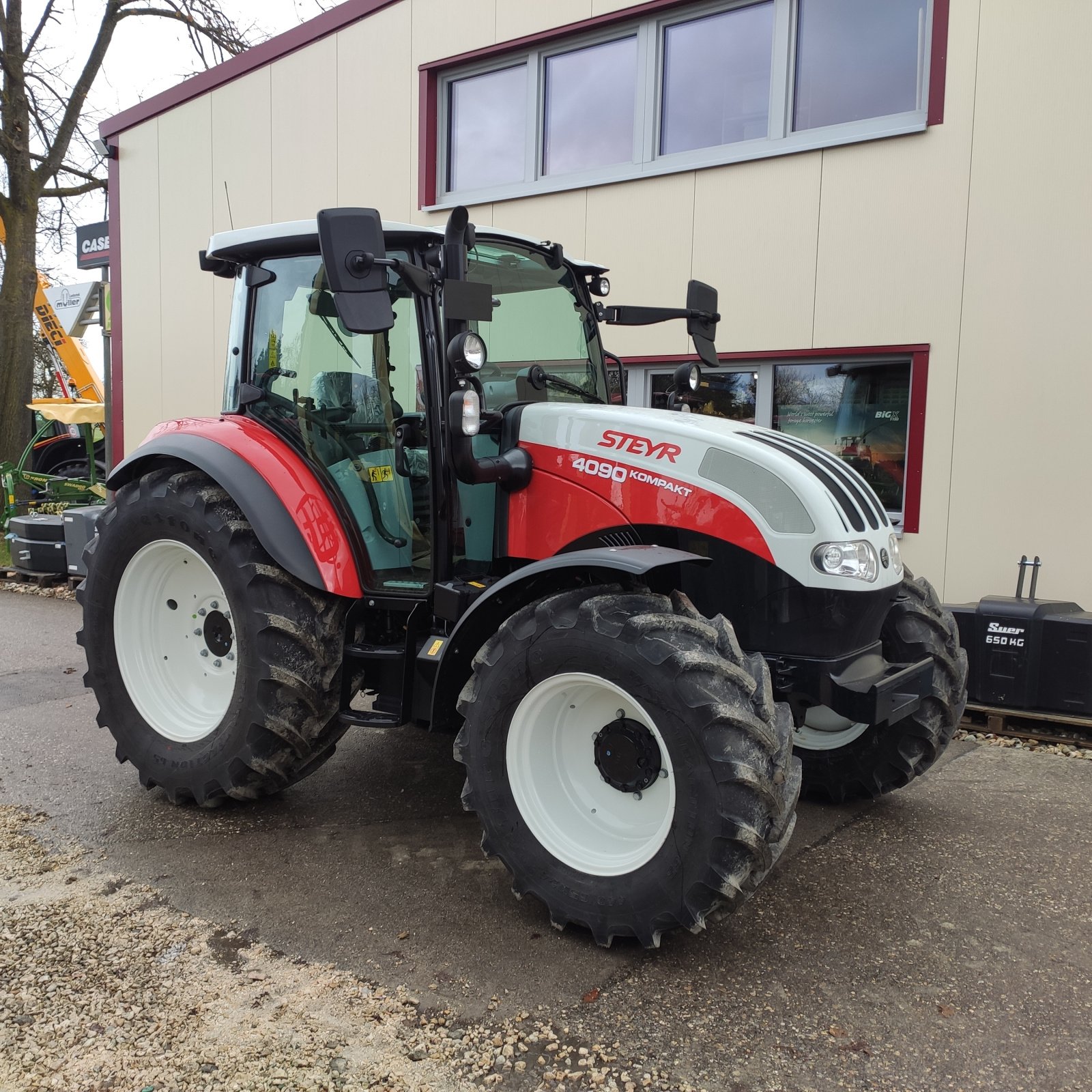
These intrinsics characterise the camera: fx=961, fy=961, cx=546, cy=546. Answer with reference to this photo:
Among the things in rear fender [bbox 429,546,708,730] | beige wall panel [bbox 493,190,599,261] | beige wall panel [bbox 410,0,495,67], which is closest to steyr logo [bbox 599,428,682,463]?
rear fender [bbox 429,546,708,730]

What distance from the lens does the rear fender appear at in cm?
284

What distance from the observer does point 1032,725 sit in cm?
520

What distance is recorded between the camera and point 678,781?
2.66 m

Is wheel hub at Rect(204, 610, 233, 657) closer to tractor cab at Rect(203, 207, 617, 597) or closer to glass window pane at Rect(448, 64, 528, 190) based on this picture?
tractor cab at Rect(203, 207, 617, 597)

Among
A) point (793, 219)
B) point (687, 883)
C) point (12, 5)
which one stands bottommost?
point (687, 883)

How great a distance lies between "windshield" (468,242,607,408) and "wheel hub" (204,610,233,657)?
1.45 metres

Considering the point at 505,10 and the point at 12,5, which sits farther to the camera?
the point at 12,5

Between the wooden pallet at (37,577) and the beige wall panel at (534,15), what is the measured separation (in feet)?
22.5

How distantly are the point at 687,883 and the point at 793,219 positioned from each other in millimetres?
5035

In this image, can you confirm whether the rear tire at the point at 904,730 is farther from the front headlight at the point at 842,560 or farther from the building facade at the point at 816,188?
the building facade at the point at 816,188

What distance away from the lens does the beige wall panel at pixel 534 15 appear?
23.6ft

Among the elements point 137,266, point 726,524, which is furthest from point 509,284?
point 137,266

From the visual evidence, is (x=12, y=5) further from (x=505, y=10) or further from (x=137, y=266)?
(x=505, y=10)

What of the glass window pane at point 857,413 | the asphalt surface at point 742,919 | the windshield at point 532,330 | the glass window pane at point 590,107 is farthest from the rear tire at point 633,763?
the glass window pane at point 590,107
